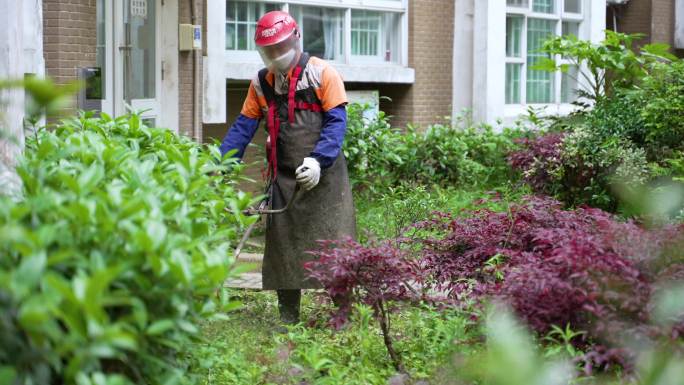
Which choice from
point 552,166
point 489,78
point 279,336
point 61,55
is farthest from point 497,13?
point 279,336

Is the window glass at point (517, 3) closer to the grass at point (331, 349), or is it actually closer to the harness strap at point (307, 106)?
the harness strap at point (307, 106)

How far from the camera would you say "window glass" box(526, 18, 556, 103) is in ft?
51.8

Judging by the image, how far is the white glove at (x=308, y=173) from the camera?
20.2ft

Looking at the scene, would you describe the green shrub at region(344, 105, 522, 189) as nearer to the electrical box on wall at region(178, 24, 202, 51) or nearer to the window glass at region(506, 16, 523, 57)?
the electrical box on wall at region(178, 24, 202, 51)

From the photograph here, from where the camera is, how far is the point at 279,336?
5.72 metres

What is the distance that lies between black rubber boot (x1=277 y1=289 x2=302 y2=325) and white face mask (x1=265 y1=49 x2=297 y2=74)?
1.35 m

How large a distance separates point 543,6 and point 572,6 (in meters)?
0.72

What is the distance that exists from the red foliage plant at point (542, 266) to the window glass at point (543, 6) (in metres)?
9.86

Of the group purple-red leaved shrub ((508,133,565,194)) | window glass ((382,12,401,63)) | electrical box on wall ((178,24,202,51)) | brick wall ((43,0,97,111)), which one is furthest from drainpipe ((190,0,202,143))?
window glass ((382,12,401,63))

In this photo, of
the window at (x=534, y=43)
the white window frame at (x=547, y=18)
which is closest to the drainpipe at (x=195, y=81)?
the white window frame at (x=547, y=18)

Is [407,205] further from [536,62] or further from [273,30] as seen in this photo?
[536,62]

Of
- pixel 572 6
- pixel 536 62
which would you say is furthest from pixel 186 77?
pixel 572 6

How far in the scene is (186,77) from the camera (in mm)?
11234

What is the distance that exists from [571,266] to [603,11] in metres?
12.9
